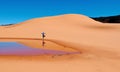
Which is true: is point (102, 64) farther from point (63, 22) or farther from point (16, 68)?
point (63, 22)

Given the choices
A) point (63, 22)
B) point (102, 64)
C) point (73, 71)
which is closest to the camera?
point (73, 71)

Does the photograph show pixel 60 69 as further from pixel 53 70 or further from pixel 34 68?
pixel 34 68

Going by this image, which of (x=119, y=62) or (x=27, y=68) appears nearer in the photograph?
(x=27, y=68)

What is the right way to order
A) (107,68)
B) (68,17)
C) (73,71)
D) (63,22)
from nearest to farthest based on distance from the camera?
1. (73,71)
2. (107,68)
3. (63,22)
4. (68,17)

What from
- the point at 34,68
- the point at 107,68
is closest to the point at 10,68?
the point at 34,68

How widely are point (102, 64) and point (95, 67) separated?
75 cm

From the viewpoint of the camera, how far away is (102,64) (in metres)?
9.59

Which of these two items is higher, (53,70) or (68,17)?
(68,17)

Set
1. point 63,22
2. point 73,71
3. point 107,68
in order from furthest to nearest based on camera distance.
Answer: point 63,22
point 107,68
point 73,71

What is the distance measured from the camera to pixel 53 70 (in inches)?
329

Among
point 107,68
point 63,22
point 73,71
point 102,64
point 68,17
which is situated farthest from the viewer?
point 68,17

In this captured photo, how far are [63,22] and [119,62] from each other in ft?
129

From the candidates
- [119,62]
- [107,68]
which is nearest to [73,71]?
[107,68]

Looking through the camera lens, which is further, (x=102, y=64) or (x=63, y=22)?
(x=63, y=22)
